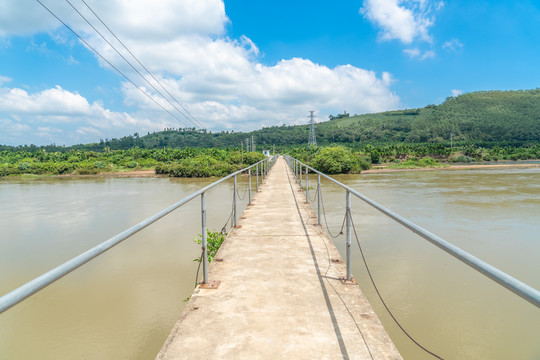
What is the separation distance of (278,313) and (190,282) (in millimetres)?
3668

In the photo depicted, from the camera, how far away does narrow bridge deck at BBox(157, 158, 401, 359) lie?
207 centimetres

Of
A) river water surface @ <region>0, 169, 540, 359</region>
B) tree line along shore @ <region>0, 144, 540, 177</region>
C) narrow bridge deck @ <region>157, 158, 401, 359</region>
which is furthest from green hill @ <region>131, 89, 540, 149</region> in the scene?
narrow bridge deck @ <region>157, 158, 401, 359</region>

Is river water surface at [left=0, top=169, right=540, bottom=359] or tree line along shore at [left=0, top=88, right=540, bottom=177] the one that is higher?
tree line along shore at [left=0, top=88, right=540, bottom=177]

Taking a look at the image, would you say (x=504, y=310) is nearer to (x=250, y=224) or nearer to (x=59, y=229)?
(x=250, y=224)

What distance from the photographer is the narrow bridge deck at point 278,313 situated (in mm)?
2070

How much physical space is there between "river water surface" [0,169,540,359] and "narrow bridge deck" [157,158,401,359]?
157 centimetres

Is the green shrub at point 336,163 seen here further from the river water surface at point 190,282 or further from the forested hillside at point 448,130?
the forested hillside at point 448,130

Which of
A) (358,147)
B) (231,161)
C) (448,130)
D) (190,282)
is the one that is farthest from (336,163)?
(448,130)

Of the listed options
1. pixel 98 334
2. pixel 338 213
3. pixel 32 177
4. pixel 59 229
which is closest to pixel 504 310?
pixel 98 334

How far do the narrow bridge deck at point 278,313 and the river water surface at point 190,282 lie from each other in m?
1.57

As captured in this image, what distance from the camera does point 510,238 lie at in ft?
26.0

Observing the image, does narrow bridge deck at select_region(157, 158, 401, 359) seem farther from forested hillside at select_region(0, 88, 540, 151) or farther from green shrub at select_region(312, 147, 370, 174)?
forested hillside at select_region(0, 88, 540, 151)

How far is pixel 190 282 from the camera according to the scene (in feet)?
19.0

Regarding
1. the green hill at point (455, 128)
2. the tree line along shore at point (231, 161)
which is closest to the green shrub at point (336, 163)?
the tree line along shore at point (231, 161)
